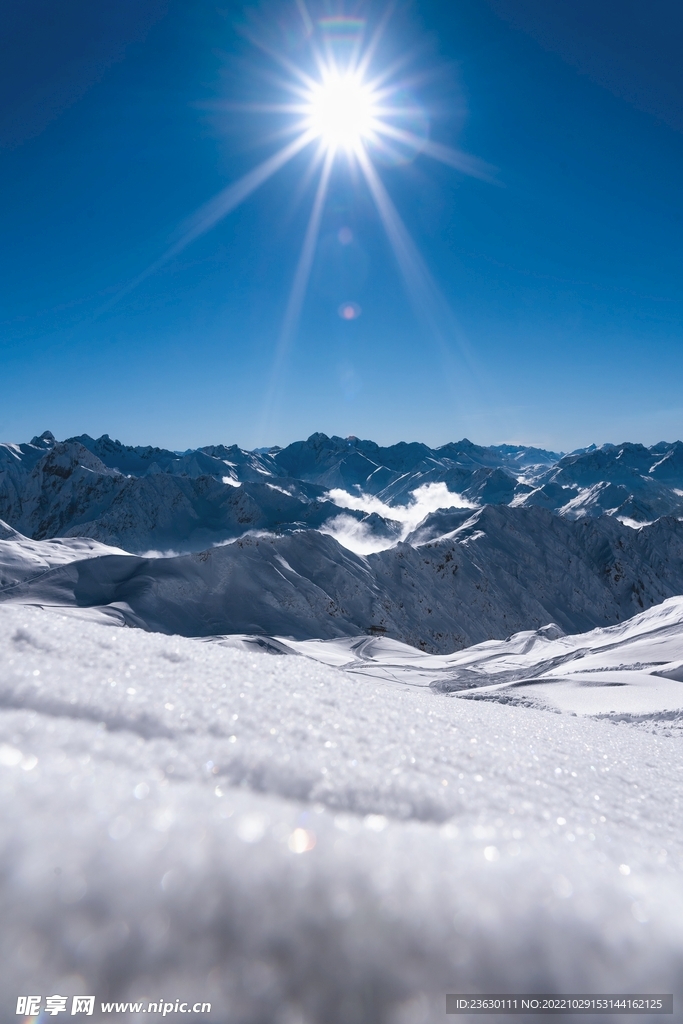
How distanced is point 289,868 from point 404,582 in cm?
7265

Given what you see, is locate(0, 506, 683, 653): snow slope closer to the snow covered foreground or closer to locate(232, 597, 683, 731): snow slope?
locate(232, 597, 683, 731): snow slope

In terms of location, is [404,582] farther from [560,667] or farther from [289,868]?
[289,868]

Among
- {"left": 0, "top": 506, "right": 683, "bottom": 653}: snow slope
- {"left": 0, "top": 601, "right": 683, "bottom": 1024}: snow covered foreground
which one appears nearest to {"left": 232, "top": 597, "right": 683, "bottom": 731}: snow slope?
{"left": 0, "top": 601, "right": 683, "bottom": 1024}: snow covered foreground

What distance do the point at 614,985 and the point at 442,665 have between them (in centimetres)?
3697

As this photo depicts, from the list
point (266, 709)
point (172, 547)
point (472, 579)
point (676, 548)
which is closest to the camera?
point (266, 709)

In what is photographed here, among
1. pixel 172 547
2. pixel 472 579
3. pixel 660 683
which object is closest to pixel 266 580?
pixel 472 579

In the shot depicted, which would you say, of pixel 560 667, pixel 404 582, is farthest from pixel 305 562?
pixel 560 667

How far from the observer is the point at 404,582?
238ft

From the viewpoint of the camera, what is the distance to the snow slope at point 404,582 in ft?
164

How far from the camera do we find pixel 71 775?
1277 millimetres

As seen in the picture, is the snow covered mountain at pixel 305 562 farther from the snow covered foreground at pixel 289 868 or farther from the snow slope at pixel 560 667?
the snow covered foreground at pixel 289 868

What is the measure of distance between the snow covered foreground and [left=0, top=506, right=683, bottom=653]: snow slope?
45940 mm

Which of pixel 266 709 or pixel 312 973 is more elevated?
pixel 266 709

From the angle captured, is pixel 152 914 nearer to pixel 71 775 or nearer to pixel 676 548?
pixel 71 775
